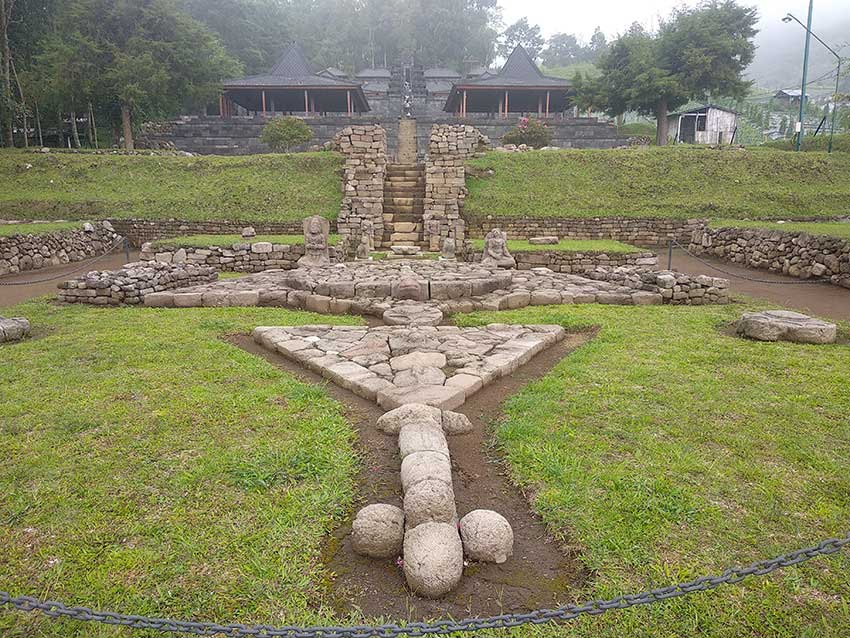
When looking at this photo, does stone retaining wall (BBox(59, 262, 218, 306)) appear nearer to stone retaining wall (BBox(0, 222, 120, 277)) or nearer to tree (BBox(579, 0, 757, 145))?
stone retaining wall (BBox(0, 222, 120, 277))

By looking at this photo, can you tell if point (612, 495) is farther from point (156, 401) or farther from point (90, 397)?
point (90, 397)

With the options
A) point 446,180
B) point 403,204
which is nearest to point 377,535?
point 403,204

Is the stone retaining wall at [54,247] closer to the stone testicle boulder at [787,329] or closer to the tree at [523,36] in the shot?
the stone testicle boulder at [787,329]

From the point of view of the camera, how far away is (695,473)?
363 centimetres

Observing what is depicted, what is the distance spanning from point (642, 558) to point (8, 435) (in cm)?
455

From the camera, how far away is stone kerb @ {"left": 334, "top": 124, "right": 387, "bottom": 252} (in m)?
17.4

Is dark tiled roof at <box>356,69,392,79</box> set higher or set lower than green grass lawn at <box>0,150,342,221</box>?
higher

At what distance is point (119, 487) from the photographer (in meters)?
3.49

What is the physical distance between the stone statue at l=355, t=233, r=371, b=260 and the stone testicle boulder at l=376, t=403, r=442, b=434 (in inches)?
432

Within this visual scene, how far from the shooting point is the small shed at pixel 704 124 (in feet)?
125

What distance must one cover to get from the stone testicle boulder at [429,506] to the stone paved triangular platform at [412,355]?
5.70ft

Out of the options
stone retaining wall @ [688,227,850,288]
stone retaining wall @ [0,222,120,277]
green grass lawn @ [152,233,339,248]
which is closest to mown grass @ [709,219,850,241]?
stone retaining wall @ [688,227,850,288]

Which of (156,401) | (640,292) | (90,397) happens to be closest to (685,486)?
(156,401)

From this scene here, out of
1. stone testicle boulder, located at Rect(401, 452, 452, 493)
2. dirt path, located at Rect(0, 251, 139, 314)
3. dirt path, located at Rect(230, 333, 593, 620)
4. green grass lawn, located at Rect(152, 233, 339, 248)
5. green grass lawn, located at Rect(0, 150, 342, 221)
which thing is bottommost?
dirt path, located at Rect(0, 251, 139, 314)
